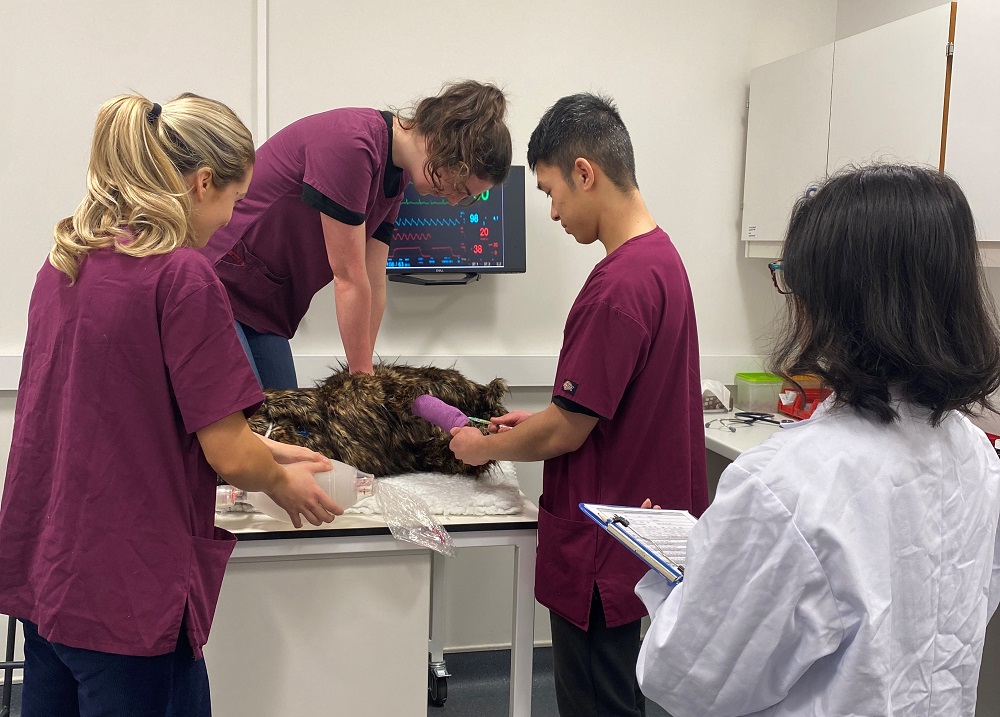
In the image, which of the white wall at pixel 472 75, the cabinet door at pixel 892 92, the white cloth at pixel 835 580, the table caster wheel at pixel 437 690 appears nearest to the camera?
the white cloth at pixel 835 580

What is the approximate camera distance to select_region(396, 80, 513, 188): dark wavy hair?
6.05ft

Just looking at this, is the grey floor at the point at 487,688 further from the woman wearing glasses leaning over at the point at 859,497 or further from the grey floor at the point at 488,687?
the woman wearing glasses leaning over at the point at 859,497

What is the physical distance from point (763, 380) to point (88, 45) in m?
2.43

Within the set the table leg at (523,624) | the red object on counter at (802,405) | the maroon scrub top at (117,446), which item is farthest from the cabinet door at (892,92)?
the maroon scrub top at (117,446)

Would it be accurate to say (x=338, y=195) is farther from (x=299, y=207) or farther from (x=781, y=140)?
(x=781, y=140)

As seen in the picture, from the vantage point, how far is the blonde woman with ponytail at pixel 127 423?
116 centimetres

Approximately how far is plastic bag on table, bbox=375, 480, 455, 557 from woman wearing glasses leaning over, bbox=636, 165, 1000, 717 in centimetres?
79

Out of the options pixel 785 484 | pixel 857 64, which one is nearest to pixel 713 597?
pixel 785 484

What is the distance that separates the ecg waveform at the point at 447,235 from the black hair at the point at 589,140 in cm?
109

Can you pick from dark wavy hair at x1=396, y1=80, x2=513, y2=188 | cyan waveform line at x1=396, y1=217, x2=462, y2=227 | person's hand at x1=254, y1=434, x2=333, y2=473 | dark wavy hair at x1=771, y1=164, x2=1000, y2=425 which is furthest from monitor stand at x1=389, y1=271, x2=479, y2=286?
dark wavy hair at x1=771, y1=164, x2=1000, y2=425

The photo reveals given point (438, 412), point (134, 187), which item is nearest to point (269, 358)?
point (438, 412)

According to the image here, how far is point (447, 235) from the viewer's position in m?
2.73

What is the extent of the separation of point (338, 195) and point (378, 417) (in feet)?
1.63

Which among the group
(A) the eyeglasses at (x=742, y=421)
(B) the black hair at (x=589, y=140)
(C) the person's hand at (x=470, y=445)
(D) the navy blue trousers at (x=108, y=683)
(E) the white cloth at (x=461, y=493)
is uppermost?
(B) the black hair at (x=589, y=140)
